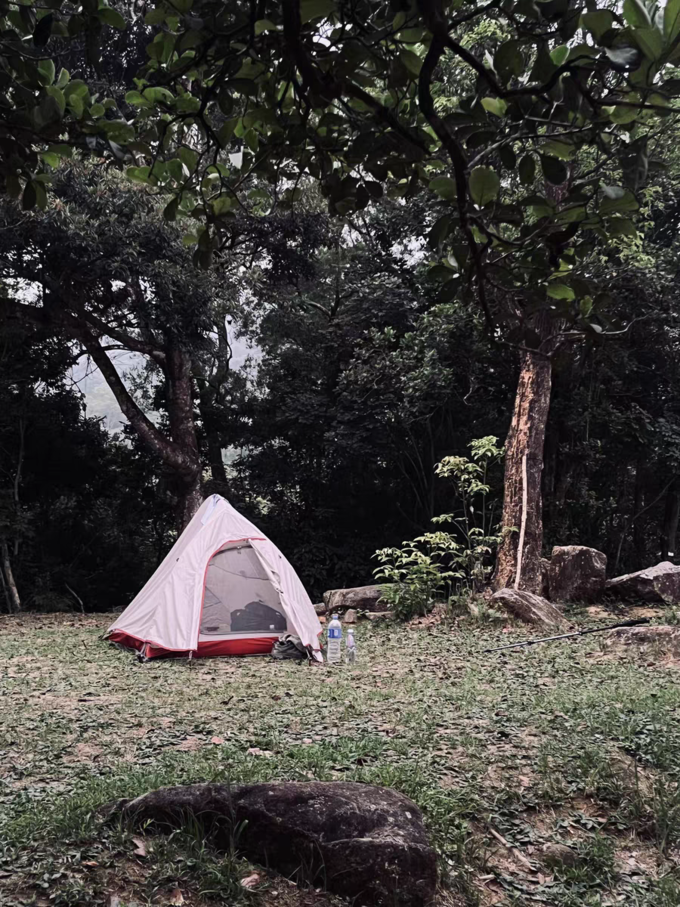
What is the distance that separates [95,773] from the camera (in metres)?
3.17

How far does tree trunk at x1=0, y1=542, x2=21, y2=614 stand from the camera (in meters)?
10.9

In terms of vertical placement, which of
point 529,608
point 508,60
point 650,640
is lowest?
point 650,640

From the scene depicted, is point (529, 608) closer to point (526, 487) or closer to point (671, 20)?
point (526, 487)

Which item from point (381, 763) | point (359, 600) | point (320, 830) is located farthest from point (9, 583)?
point (320, 830)

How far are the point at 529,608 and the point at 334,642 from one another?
7.82 feet

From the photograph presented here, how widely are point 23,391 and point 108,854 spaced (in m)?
11.1

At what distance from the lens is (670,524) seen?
12.8 m

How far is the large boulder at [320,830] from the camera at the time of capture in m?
2.30

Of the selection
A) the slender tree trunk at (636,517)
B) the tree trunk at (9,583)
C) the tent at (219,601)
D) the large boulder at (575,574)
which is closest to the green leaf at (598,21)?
the tent at (219,601)

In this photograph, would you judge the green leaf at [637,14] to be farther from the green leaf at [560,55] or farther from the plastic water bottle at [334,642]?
the plastic water bottle at [334,642]

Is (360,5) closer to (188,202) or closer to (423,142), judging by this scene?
(423,142)

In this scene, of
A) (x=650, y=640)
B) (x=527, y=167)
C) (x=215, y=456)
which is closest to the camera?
(x=527, y=167)

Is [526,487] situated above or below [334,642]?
above

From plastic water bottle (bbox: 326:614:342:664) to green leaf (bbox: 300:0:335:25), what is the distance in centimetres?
518
